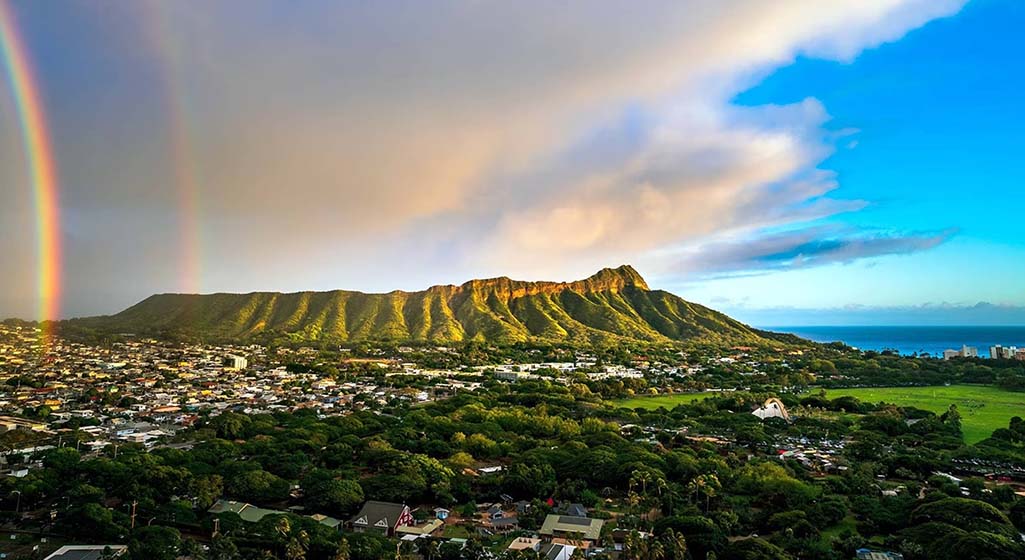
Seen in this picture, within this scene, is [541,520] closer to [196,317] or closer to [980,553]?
Answer: [980,553]

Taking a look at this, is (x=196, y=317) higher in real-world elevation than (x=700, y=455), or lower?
higher

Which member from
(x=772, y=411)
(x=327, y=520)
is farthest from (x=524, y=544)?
(x=772, y=411)

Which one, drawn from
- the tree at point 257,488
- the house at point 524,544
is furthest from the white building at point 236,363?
the house at point 524,544

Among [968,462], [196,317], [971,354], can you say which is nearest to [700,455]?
[968,462]

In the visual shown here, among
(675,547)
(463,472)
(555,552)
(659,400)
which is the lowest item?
(555,552)

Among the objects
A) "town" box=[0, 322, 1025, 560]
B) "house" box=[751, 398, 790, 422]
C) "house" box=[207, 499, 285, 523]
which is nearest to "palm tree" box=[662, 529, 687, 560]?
"town" box=[0, 322, 1025, 560]

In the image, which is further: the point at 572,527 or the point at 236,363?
the point at 236,363

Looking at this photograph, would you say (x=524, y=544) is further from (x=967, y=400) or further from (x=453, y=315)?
(x=453, y=315)
